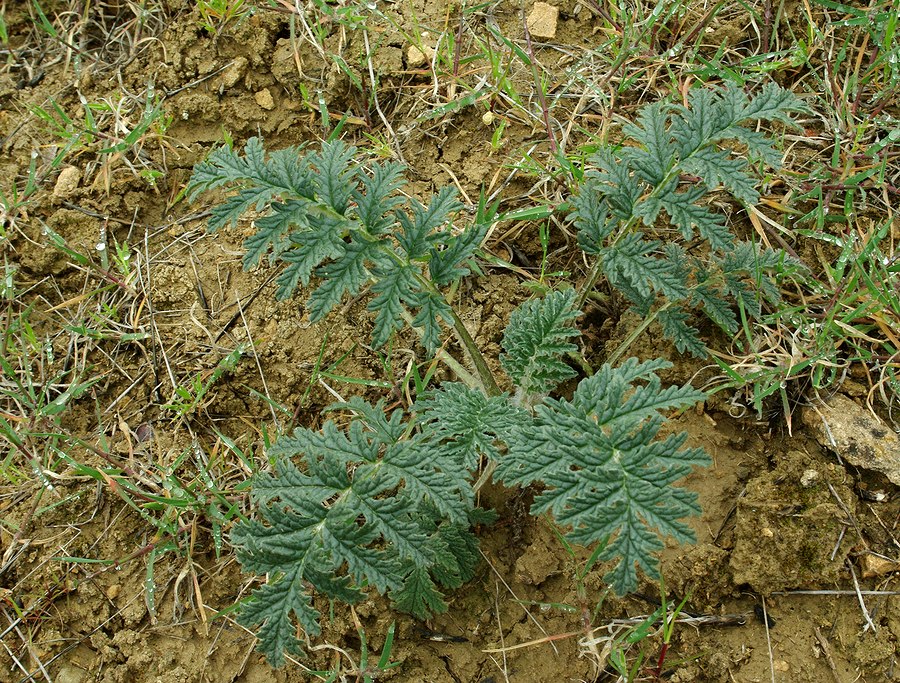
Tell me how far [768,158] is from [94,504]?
2.53 meters

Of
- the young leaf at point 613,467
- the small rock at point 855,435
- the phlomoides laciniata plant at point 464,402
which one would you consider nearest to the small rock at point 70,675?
the phlomoides laciniata plant at point 464,402

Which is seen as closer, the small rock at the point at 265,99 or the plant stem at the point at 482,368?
the plant stem at the point at 482,368

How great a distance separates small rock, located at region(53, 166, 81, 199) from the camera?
325cm

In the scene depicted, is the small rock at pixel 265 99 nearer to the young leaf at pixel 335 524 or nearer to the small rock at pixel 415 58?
the small rock at pixel 415 58

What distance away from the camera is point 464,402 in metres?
2.31

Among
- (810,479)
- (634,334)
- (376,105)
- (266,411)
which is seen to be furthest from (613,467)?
(376,105)

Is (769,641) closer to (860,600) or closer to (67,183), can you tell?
(860,600)

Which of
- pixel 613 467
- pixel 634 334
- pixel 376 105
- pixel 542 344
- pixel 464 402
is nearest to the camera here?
pixel 613 467

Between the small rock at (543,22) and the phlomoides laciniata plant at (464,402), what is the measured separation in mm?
976

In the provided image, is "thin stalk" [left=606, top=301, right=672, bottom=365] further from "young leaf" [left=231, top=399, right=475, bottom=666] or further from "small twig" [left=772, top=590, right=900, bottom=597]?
"small twig" [left=772, top=590, right=900, bottom=597]

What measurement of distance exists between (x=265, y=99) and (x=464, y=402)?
5.63 feet

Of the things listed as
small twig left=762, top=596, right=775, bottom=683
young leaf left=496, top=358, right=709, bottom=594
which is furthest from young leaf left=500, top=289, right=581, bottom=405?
small twig left=762, top=596, right=775, bottom=683

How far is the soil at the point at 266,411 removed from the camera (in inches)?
94.7

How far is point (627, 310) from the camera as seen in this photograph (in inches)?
108
